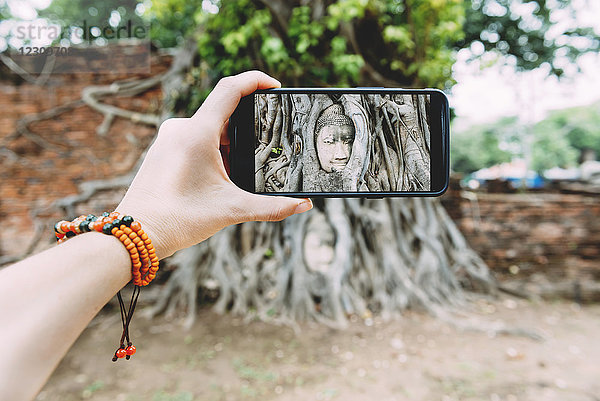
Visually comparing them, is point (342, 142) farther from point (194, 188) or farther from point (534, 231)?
Result: point (534, 231)

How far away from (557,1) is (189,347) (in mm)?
6545

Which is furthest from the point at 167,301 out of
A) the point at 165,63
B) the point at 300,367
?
the point at 165,63

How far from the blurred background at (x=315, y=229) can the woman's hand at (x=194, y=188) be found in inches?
84.0

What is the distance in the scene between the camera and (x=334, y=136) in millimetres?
1157

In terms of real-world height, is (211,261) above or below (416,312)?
above

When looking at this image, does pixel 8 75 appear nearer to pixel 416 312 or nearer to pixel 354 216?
pixel 354 216

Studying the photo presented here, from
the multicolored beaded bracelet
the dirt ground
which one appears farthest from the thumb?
the dirt ground

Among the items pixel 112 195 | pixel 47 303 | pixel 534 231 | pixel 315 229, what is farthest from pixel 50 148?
pixel 534 231

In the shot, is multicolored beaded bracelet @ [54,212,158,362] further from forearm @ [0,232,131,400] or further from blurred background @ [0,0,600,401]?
blurred background @ [0,0,600,401]

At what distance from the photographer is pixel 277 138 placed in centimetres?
113

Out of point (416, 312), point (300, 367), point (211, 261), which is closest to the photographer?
point (300, 367)

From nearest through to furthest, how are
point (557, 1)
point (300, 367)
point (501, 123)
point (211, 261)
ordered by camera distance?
point (300, 367) → point (211, 261) → point (557, 1) → point (501, 123)

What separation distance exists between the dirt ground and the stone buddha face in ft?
7.07

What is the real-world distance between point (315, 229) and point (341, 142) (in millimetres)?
3095
